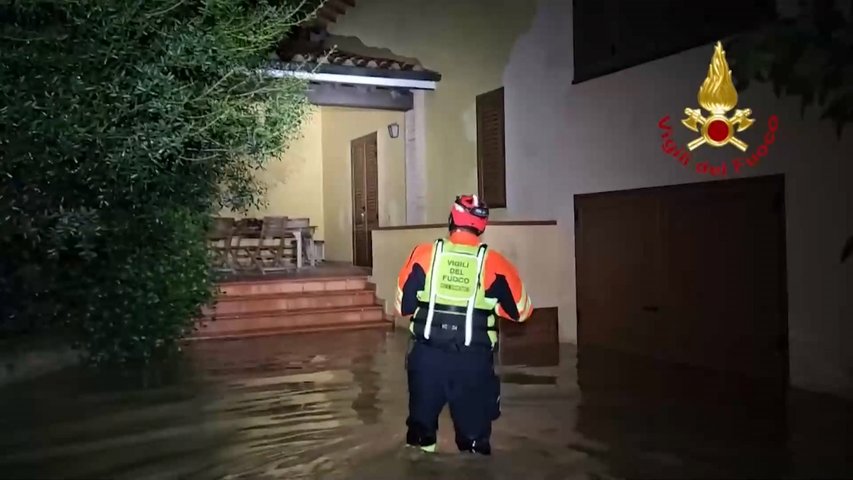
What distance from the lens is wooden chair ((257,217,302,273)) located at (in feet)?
39.5

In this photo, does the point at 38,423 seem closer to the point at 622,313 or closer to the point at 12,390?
the point at 12,390

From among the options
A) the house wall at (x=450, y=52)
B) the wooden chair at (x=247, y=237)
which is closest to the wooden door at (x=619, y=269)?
the house wall at (x=450, y=52)

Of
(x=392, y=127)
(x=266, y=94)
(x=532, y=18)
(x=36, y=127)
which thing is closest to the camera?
(x=36, y=127)

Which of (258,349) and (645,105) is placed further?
(258,349)

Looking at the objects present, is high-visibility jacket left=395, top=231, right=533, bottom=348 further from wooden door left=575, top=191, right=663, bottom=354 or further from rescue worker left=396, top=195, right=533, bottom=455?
wooden door left=575, top=191, right=663, bottom=354

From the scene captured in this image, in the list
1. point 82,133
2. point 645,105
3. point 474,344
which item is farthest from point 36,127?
Answer: point 645,105

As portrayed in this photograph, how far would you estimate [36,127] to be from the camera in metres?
5.17

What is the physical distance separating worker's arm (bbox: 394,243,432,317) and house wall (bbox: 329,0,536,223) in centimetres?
569

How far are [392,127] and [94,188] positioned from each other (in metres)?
6.91

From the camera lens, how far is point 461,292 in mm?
3992

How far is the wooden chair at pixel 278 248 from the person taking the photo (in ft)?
39.5

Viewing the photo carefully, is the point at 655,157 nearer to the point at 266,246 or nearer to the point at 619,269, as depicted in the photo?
the point at 619,269

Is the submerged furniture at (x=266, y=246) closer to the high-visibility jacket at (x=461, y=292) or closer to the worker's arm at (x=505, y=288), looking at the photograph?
the high-visibility jacket at (x=461, y=292)

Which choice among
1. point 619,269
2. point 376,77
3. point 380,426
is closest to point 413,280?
point 380,426
